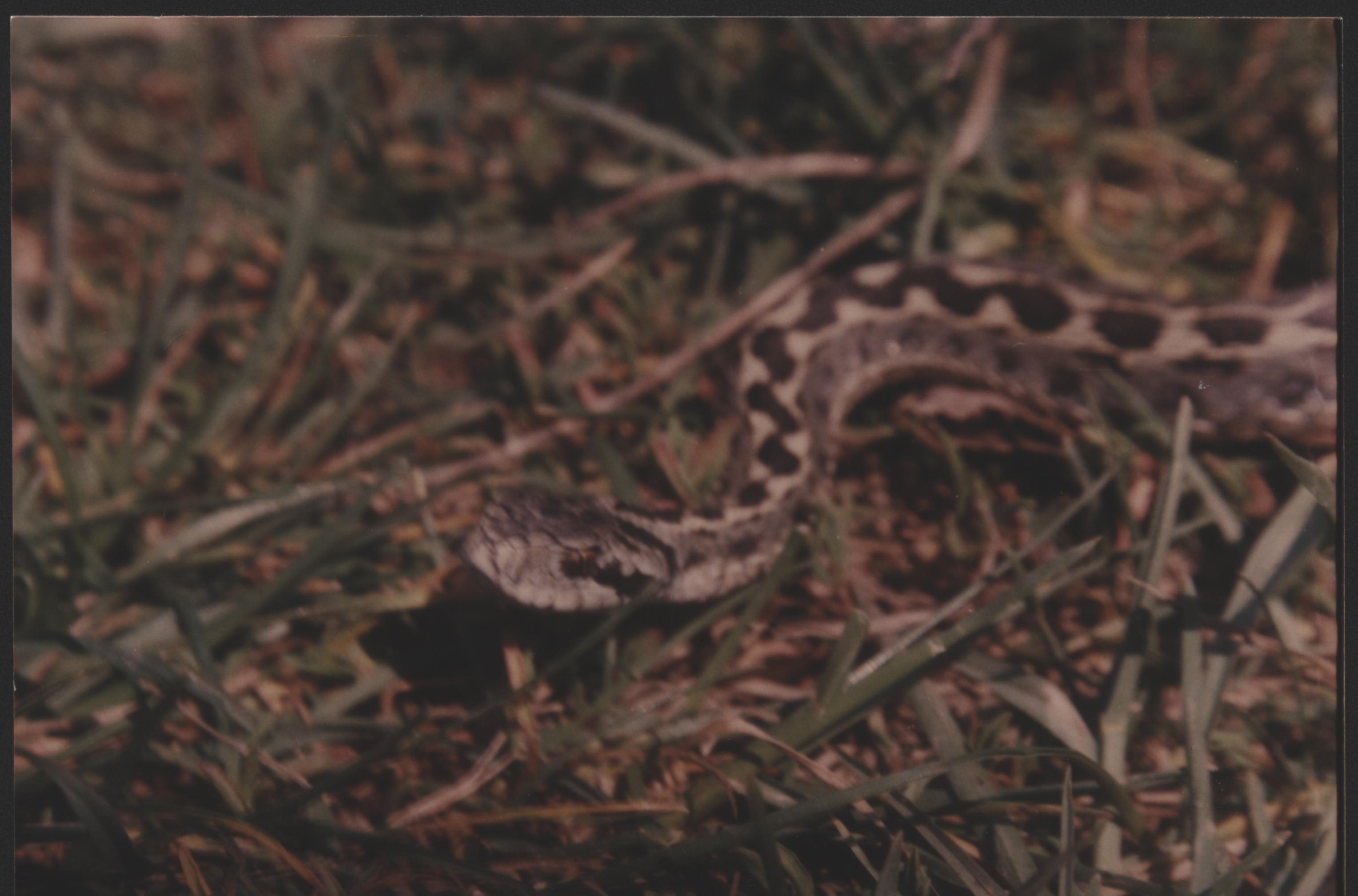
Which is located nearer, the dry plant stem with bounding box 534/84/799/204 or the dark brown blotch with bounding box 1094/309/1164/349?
the dark brown blotch with bounding box 1094/309/1164/349

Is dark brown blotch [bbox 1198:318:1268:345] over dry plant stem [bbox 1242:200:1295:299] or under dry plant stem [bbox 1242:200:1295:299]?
under

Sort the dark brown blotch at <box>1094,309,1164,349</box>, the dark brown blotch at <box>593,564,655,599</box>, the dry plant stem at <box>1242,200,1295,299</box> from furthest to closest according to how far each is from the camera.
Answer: the dry plant stem at <box>1242,200,1295,299</box>
the dark brown blotch at <box>1094,309,1164,349</box>
the dark brown blotch at <box>593,564,655,599</box>

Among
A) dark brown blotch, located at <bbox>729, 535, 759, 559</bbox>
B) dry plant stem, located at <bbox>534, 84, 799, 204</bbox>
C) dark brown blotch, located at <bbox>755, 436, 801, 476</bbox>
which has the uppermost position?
dry plant stem, located at <bbox>534, 84, 799, 204</bbox>

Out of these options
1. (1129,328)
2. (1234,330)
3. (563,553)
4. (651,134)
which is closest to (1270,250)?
(1234,330)

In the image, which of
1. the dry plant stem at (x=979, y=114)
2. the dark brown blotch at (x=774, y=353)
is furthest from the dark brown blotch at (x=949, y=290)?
the dark brown blotch at (x=774, y=353)

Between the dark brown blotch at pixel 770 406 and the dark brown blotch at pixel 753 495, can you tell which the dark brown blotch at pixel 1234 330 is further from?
the dark brown blotch at pixel 753 495

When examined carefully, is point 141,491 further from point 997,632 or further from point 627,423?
point 997,632

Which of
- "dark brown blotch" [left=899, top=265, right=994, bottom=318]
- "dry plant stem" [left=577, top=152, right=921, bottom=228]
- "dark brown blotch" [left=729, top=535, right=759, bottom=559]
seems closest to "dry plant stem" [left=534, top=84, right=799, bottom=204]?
"dry plant stem" [left=577, top=152, right=921, bottom=228]

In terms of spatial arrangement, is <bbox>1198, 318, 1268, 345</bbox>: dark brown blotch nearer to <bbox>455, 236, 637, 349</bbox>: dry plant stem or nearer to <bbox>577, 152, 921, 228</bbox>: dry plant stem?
<bbox>577, 152, 921, 228</bbox>: dry plant stem
